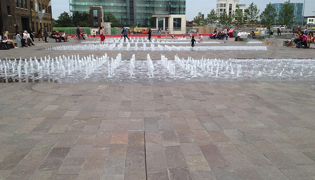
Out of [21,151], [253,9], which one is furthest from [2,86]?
[253,9]

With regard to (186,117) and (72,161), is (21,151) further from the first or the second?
(186,117)

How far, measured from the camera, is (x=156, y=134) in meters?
4.15

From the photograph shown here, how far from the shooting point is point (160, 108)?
545cm

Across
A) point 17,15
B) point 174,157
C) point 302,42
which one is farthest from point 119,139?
point 17,15

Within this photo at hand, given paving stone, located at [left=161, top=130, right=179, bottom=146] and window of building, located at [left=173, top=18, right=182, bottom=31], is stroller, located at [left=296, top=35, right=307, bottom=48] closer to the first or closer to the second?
paving stone, located at [left=161, top=130, right=179, bottom=146]

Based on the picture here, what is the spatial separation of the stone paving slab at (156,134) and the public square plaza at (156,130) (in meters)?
0.01

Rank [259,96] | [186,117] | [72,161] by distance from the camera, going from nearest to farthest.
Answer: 1. [72,161]
2. [186,117]
3. [259,96]

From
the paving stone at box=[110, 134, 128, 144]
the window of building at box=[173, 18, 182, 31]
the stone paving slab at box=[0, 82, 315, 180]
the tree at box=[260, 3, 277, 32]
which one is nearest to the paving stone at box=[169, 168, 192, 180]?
the stone paving slab at box=[0, 82, 315, 180]

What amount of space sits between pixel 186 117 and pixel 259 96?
8.64 ft

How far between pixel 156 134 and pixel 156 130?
6.4 inches

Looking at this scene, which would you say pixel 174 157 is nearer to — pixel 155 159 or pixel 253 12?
pixel 155 159

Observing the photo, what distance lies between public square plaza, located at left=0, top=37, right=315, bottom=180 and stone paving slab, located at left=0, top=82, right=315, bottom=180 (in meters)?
0.01

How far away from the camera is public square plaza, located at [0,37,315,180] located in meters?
3.14

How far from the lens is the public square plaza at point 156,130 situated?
3137 mm
